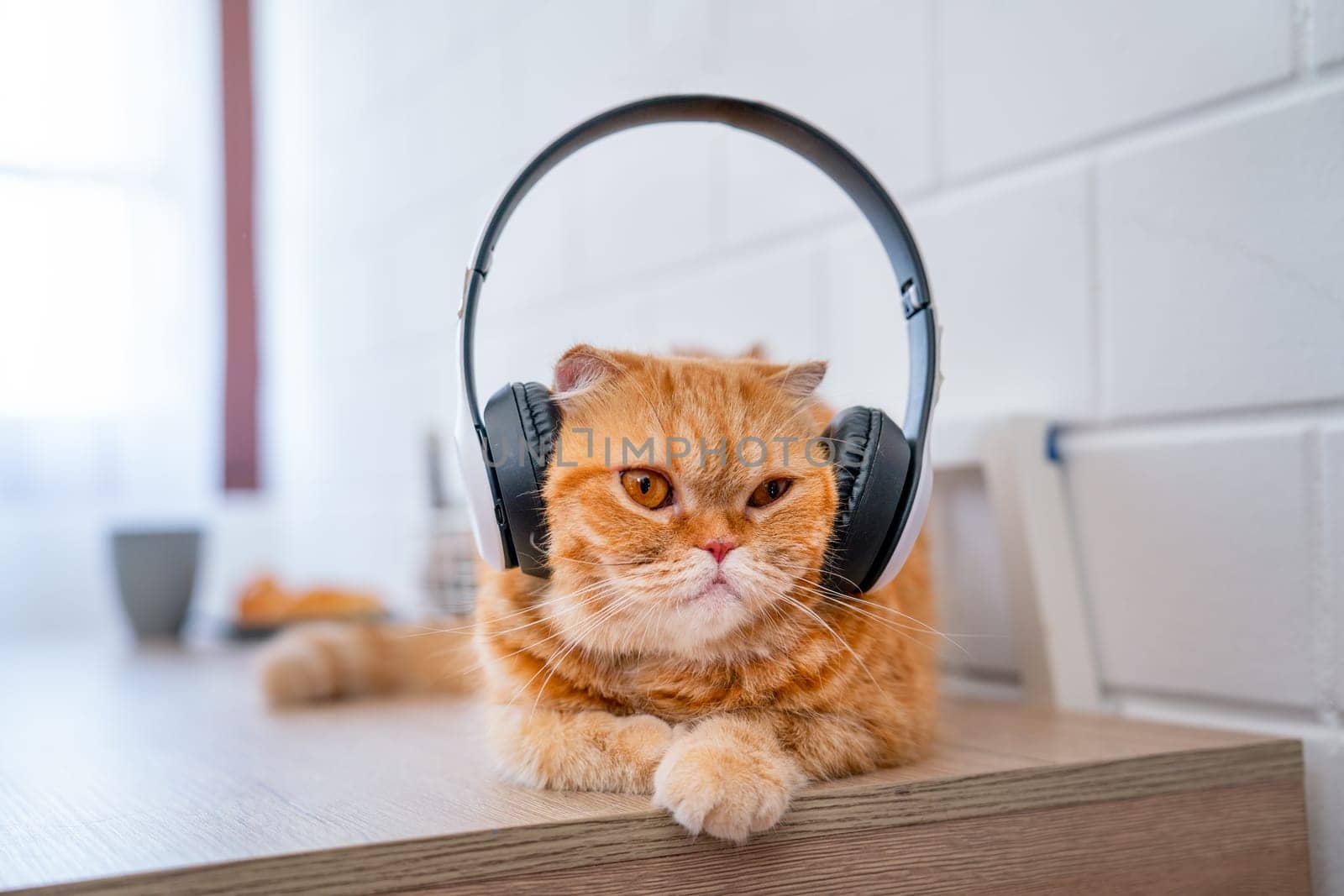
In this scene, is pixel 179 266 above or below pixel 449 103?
below

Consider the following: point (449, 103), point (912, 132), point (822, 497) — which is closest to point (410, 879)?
point (822, 497)

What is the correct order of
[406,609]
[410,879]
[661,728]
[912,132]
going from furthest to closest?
[406,609] < [912,132] < [661,728] < [410,879]

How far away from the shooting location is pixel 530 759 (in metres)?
0.78

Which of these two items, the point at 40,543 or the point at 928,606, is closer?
the point at 928,606

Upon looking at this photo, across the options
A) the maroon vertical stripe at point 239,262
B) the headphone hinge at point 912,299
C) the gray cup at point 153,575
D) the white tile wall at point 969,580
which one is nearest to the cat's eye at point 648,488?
the headphone hinge at point 912,299

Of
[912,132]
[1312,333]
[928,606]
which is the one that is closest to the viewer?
[1312,333]

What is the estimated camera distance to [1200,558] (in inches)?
40.0

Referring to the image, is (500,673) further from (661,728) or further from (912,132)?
(912,132)

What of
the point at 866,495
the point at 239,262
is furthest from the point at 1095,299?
the point at 239,262

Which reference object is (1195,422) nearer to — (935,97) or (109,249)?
(935,97)

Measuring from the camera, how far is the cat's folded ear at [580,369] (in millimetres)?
801

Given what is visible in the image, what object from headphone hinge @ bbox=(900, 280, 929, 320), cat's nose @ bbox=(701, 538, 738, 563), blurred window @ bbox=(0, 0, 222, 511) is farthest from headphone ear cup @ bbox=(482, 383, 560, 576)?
blurred window @ bbox=(0, 0, 222, 511)

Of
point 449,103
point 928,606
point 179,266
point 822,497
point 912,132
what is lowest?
point 928,606

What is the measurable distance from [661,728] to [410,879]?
22cm
